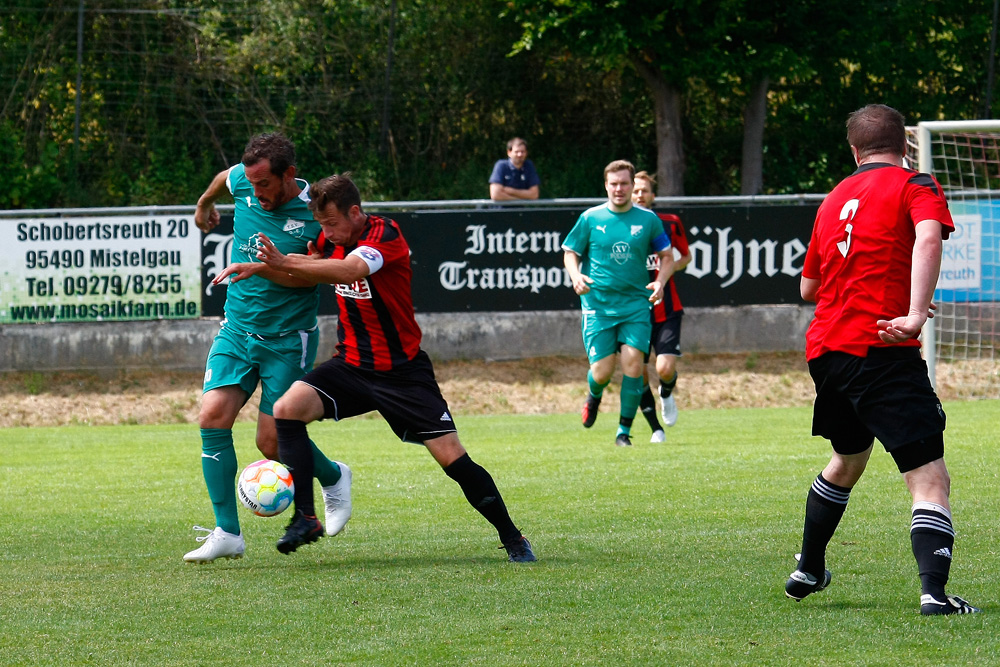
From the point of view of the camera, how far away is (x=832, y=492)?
15.9ft

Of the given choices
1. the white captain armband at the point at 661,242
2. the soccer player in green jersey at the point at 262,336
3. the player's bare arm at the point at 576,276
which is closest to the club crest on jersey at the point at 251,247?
the soccer player in green jersey at the point at 262,336

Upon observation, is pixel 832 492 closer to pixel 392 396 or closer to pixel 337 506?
pixel 392 396

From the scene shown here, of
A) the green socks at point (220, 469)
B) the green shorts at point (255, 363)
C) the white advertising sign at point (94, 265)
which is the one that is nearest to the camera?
the green socks at point (220, 469)

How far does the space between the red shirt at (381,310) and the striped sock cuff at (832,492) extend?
2.05 meters

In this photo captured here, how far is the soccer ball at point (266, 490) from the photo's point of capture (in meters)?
5.89

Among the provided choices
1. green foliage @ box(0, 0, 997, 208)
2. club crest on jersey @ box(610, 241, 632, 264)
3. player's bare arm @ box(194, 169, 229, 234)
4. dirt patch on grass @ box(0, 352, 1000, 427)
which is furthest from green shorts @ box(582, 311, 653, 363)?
green foliage @ box(0, 0, 997, 208)

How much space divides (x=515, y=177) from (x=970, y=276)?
5370 millimetres

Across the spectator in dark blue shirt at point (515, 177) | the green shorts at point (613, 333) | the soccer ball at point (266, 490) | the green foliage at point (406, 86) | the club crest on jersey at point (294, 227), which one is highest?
the green foliage at point (406, 86)

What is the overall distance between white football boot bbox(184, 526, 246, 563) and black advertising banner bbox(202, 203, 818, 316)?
9.03 meters

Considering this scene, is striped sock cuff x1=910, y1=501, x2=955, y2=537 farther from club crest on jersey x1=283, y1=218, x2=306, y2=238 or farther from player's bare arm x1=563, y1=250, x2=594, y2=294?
player's bare arm x1=563, y1=250, x2=594, y2=294

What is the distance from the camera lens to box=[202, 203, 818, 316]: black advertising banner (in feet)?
49.5

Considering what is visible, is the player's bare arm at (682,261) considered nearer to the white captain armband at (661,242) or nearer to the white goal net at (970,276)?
the white captain armband at (661,242)

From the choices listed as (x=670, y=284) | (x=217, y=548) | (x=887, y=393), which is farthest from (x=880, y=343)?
(x=670, y=284)

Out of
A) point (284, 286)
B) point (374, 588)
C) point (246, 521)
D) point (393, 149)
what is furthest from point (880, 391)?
point (393, 149)
